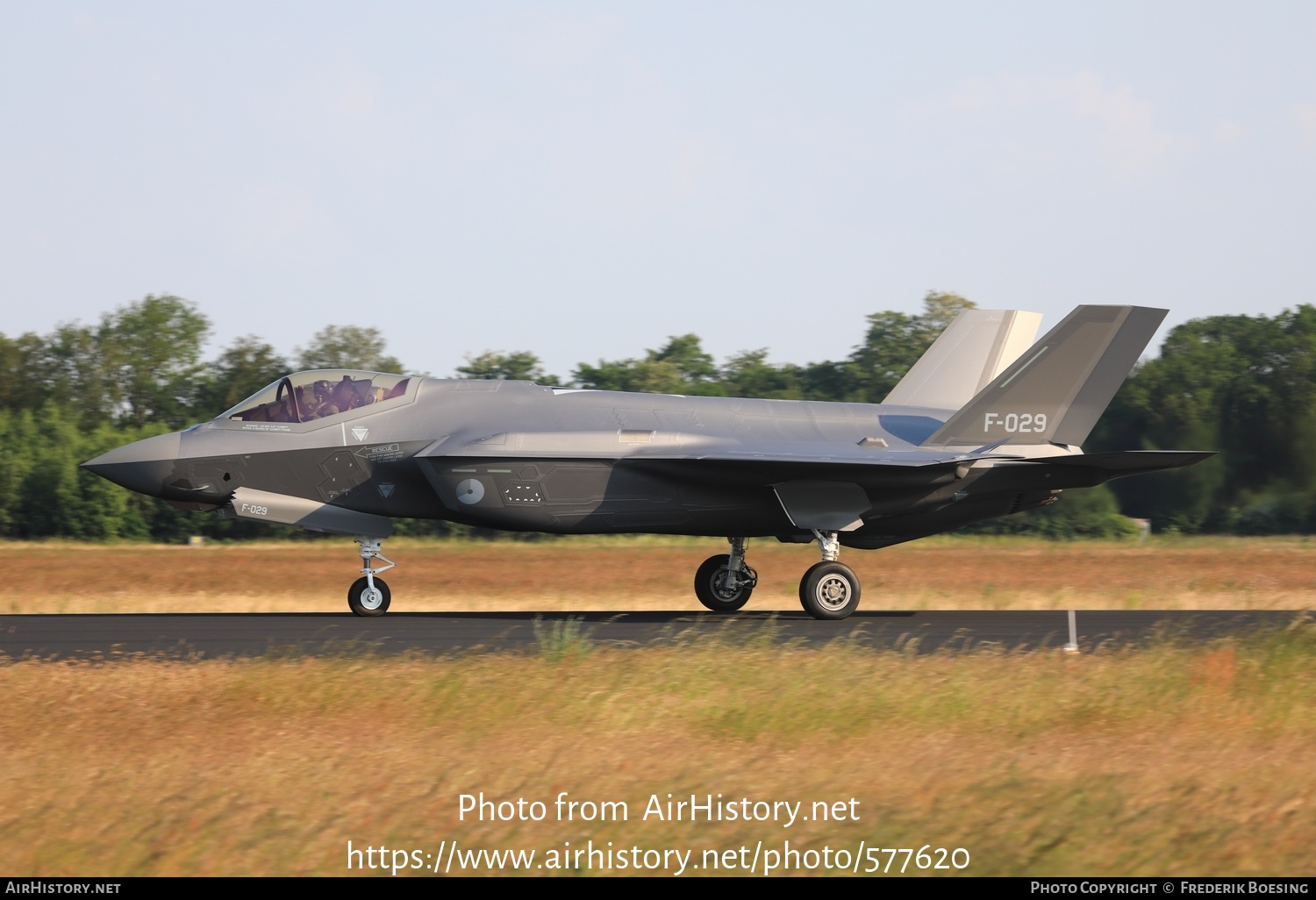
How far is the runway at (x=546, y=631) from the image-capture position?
12484 millimetres

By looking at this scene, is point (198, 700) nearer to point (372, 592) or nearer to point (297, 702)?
point (297, 702)

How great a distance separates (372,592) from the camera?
1631 centimetres

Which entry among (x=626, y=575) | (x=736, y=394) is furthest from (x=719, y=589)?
(x=736, y=394)

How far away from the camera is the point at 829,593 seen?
16.1 meters

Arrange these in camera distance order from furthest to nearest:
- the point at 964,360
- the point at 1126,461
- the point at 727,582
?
the point at 964,360 → the point at 727,582 → the point at 1126,461

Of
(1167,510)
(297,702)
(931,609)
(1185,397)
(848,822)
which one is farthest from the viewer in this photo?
(1185,397)

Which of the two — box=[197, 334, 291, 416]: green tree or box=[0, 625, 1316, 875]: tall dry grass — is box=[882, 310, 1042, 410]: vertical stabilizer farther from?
box=[197, 334, 291, 416]: green tree

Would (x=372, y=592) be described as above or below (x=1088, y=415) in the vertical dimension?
below

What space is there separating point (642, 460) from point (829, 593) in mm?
2746

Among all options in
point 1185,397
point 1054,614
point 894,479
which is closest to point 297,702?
point 894,479

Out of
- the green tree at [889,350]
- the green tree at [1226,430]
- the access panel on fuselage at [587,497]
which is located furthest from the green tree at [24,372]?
the access panel on fuselage at [587,497]

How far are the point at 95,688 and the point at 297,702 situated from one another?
5.46ft

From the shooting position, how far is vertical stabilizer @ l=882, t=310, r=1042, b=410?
18.7m

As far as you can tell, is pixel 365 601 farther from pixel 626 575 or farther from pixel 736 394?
pixel 736 394
